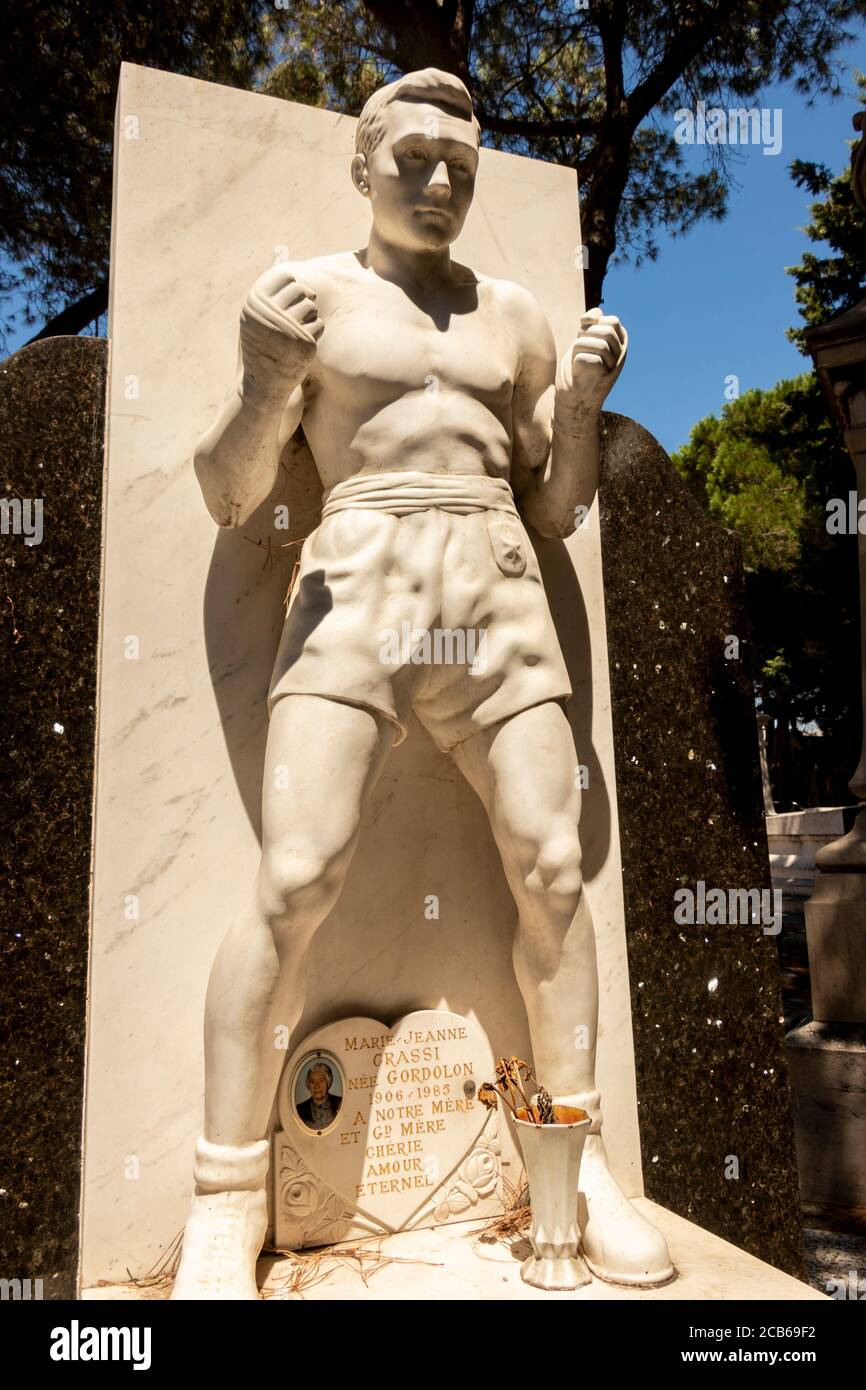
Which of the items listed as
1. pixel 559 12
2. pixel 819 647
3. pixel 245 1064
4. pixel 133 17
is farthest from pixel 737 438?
pixel 245 1064

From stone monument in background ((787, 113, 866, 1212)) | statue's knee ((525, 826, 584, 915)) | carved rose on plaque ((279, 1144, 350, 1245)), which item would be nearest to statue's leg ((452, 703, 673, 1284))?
statue's knee ((525, 826, 584, 915))

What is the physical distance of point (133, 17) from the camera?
755 centimetres

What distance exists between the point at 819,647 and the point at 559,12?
10.4 meters

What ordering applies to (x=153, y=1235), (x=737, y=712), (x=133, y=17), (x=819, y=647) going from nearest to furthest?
1. (x=153, y=1235)
2. (x=737, y=712)
3. (x=133, y=17)
4. (x=819, y=647)

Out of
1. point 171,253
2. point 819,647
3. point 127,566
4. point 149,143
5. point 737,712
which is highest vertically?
point 819,647

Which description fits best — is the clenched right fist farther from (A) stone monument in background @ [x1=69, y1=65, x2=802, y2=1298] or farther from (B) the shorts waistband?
(B) the shorts waistband

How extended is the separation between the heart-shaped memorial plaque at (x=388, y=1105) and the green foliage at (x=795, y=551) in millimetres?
9095

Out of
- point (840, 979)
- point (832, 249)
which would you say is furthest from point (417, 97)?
point (832, 249)

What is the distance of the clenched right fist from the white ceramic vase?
5.56 ft

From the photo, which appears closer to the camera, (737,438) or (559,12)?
(559,12)

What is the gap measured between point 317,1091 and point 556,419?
176cm

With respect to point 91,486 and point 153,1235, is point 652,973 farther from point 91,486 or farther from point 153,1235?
point 91,486

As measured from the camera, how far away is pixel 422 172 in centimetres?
267

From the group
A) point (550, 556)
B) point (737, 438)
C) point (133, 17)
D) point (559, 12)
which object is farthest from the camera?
point (737, 438)
